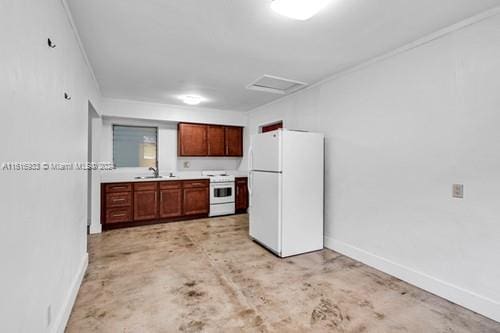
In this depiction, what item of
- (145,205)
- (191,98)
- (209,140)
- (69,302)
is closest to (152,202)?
(145,205)

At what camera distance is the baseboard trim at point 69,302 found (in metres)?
1.72

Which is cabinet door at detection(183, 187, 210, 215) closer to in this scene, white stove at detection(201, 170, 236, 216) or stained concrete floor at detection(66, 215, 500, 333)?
white stove at detection(201, 170, 236, 216)

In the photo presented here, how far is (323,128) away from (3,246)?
3.56 meters

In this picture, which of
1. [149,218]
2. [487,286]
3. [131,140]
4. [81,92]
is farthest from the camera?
[131,140]

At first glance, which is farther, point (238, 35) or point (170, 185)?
point (170, 185)

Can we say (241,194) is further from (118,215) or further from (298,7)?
(298,7)

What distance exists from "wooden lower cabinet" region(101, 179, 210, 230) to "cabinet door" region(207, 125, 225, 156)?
0.79m

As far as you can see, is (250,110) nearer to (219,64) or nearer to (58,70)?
(219,64)

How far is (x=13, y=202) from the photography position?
3.60 ft

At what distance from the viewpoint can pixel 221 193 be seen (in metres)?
5.48

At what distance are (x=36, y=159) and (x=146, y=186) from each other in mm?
3492

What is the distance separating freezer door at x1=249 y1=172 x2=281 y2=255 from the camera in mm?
3271

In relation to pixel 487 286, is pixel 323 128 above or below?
above

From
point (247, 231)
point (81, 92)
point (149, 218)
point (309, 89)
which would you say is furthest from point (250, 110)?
point (81, 92)
